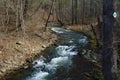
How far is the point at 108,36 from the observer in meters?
7.36

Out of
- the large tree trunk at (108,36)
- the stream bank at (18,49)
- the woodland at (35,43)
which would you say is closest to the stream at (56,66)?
the woodland at (35,43)

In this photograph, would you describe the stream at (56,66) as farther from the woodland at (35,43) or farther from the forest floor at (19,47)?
the forest floor at (19,47)

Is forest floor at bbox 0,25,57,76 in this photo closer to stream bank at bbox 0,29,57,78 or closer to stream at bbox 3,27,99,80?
stream bank at bbox 0,29,57,78

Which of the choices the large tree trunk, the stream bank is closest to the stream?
the stream bank

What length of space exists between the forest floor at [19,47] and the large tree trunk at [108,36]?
873cm

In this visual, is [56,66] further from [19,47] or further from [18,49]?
[19,47]

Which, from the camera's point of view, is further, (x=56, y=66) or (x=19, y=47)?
(x=19, y=47)

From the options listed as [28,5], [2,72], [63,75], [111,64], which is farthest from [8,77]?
[28,5]

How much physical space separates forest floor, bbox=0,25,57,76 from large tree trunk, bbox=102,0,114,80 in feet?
28.6

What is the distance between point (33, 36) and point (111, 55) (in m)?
17.1

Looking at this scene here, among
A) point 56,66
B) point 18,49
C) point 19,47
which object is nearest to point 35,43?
point 19,47

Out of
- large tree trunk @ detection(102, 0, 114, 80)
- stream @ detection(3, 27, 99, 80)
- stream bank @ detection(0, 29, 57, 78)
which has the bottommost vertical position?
stream @ detection(3, 27, 99, 80)

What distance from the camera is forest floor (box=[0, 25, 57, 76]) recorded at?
16.5m

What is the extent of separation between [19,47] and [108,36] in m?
12.8
